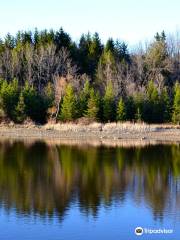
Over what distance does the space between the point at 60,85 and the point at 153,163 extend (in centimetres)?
3201

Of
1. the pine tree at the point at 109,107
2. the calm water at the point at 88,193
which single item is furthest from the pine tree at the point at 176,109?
the calm water at the point at 88,193

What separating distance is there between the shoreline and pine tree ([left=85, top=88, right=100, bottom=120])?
975mm

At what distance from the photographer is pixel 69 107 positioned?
65750mm

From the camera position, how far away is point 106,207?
27484mm

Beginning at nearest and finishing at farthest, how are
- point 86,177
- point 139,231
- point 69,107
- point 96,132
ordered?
1. point 139,231
2. point 86,177
3. point 96,132
4. point 69,107

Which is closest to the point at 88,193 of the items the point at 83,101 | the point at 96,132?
the point at 96,132

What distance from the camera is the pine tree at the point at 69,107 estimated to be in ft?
216

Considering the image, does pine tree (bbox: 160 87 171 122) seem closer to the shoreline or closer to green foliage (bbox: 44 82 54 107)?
the shoreline

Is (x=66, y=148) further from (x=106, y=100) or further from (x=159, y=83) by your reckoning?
(x=159, y=83)

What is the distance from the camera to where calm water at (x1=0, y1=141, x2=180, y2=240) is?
78.2 feet

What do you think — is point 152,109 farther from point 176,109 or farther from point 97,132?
point 97,132

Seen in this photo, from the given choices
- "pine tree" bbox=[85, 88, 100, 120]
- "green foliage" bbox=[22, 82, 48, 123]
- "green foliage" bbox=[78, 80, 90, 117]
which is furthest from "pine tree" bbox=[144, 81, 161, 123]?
"green foliage" bbox=[22, 82, 48, 123]

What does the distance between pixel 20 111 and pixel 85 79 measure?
15282mm

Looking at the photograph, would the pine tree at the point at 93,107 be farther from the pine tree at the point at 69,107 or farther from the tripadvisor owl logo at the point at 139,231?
the tripadvisor owl logo at the point at 139,231
